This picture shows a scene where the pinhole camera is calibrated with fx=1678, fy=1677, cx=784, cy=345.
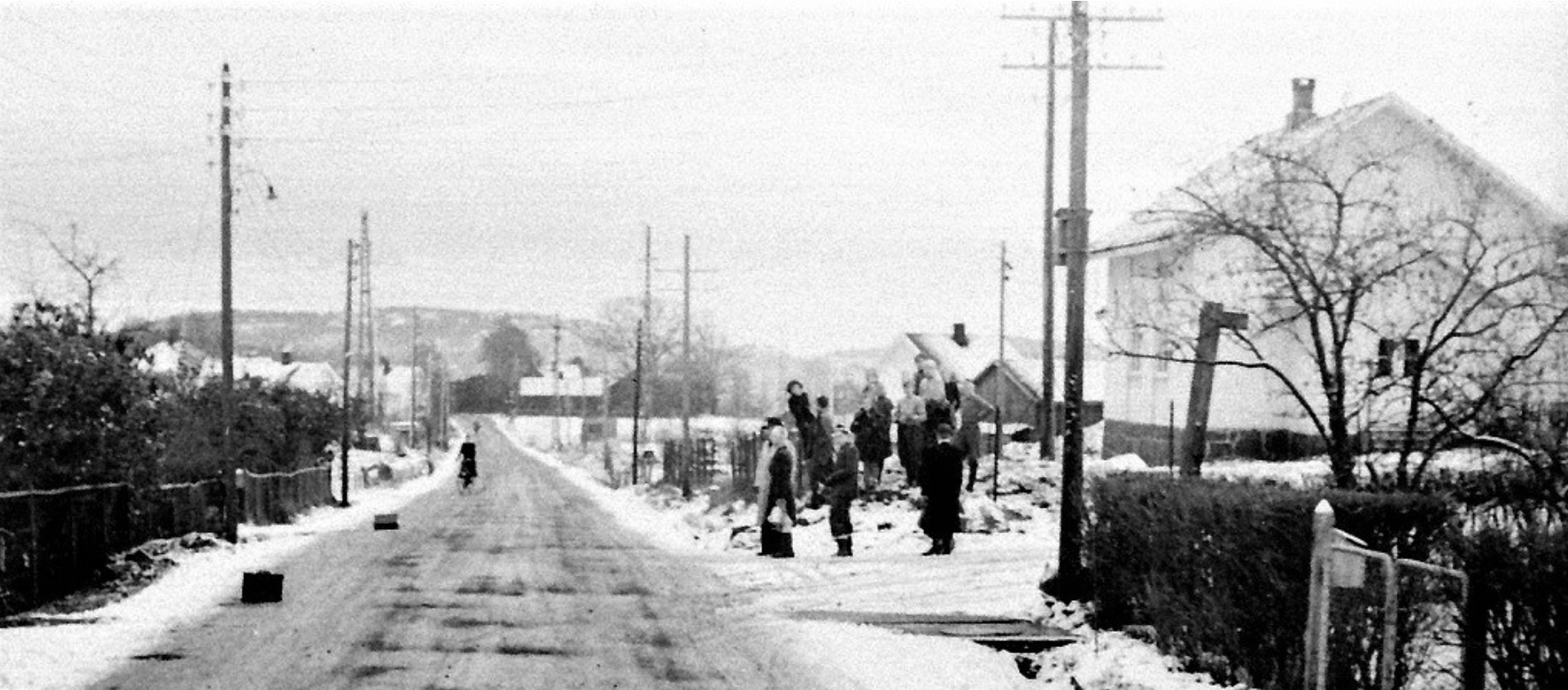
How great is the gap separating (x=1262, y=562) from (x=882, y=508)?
15.9 m

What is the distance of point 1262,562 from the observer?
991 centimetres

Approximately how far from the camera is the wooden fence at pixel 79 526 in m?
16.3

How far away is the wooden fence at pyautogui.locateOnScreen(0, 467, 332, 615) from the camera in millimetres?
16344

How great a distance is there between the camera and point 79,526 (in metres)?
18.9

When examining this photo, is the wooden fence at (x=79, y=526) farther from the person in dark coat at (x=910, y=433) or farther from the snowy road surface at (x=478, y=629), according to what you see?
the person in dark coat at (x=910, y=433)

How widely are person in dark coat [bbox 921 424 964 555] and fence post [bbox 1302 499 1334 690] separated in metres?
11.5

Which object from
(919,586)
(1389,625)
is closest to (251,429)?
(919,586)

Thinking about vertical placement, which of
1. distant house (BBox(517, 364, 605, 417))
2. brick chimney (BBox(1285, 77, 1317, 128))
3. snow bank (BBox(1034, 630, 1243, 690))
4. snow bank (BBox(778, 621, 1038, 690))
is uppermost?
brick chimney (BBox(1285, 77, 1317, 128))

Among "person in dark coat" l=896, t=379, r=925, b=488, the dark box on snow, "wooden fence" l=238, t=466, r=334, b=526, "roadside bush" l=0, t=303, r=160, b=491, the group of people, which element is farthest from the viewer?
"wooden fence" l=238, t=466, r=334, b=526

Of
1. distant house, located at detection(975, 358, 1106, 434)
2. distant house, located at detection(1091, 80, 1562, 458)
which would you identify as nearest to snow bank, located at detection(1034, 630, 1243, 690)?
distant house, located at detection(1091, 80, 1562, 458)

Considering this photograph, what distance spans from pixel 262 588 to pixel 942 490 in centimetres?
808

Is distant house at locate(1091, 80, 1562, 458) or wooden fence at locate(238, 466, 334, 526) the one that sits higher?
distant house at locate(1091, 80, 1562, 458)

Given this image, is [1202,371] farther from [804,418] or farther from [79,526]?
[79,526]

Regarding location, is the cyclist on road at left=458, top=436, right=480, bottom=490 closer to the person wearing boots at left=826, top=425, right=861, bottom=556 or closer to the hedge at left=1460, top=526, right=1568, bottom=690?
the person wearing boots at left=826, top=425, right=861, bottom=556
